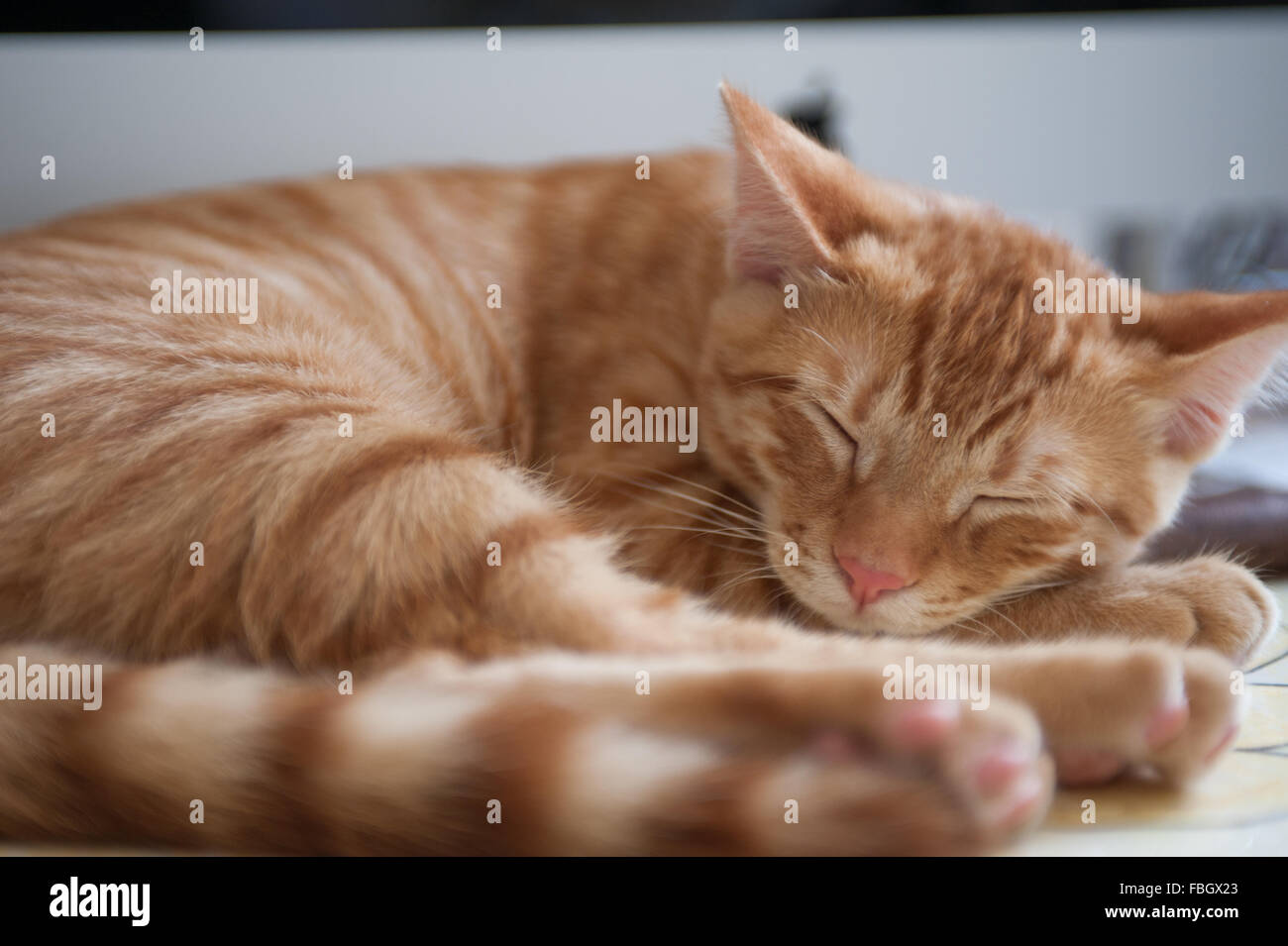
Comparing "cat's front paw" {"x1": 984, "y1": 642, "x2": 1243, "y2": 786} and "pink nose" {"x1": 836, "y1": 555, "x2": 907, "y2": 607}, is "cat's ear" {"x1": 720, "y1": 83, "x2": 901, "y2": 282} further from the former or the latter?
"cat's front paw" {"x1": 984, "y1": 642, "x2": 1243, "y2": 786}

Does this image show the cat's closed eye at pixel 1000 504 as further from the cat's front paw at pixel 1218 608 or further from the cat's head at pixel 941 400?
the cat's front paw at pixel 1218 608

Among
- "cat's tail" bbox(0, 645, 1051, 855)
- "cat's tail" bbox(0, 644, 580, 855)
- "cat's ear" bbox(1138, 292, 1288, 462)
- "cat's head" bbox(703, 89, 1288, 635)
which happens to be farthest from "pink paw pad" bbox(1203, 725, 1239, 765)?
"cat's tail" bbox(0, 644, 580, 855)

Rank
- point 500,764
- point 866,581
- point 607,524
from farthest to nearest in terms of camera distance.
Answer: point 607,524
point 866,581
point 500,764

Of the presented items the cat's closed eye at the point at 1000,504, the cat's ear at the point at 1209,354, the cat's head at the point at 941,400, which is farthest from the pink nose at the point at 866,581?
the cat's ear at the point at 1209,354

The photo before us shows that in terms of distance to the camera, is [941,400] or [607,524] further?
[607,524]

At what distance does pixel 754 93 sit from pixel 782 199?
0.80 feet

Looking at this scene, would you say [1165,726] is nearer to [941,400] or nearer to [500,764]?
[941,400]

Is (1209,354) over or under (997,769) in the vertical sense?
over

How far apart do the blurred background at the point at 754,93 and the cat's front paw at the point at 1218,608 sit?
369 mm

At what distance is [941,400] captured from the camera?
127 cm

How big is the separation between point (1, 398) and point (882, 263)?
41.4 inches

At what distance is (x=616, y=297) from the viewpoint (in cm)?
167

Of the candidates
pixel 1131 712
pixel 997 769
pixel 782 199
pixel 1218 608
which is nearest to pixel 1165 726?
pixel 1131 712
